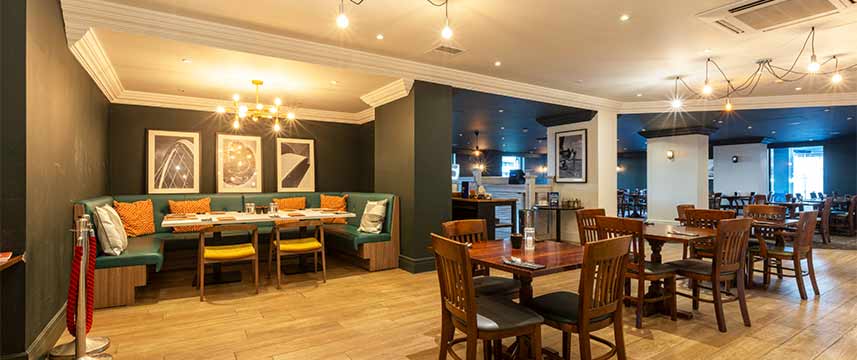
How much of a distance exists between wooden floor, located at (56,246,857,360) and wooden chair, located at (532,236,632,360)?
2.36ft

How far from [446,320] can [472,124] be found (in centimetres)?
775

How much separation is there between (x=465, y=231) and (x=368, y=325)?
3.79ft

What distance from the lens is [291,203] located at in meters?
6.84

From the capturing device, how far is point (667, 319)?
11.6ft

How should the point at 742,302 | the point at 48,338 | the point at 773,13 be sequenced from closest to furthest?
the point at 48,338
the point at 742,302
the point at 773,13

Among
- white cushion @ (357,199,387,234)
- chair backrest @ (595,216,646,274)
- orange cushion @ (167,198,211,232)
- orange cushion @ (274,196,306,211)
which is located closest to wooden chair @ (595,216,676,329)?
chair backrest @ (595,216,646,274)

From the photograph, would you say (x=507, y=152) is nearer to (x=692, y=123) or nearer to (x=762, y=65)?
(x=692, y=123)

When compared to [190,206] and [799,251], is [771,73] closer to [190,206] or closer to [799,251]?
[799,251]

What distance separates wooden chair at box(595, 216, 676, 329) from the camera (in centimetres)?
323

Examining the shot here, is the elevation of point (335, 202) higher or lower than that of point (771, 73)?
lower

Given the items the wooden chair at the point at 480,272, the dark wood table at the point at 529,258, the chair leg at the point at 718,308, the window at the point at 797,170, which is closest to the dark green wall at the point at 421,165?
the wooden chair at the point at 480,272

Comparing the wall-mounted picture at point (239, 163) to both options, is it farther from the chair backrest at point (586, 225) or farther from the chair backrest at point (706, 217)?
the chair backrest at point (706, 217)

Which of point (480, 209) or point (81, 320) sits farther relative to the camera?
point (480, 209)

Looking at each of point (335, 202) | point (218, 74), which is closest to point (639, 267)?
point (335, 202)
